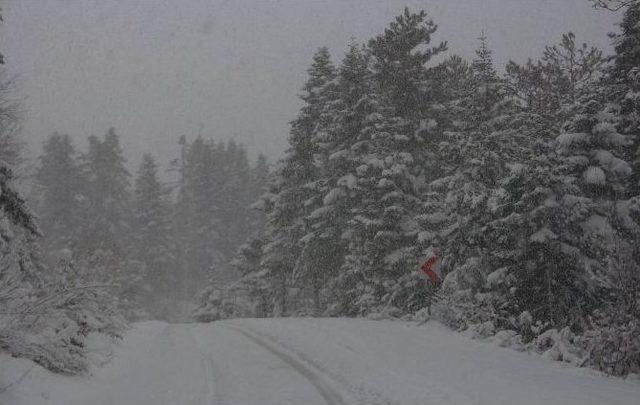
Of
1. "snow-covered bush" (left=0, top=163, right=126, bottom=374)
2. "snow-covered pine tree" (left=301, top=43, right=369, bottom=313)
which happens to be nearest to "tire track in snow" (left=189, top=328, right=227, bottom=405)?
"snow-covered bush" (left=0, top=163, right=126, bottom=374)

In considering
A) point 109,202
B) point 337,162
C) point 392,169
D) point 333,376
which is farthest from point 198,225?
point 333,376

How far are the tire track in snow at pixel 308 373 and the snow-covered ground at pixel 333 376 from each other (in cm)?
2

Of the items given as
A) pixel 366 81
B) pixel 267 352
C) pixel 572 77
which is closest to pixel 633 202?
pixel 267 352

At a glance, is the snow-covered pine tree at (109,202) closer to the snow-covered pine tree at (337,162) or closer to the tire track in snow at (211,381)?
the snow-covered pine tree at (337,162)

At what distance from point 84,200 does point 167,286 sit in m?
13.2

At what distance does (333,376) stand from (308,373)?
72cm

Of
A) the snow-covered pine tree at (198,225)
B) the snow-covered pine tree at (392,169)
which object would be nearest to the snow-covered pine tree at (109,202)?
the snow-covered pine tree at (198,225)

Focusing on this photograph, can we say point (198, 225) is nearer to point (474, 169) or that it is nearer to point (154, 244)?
point (154, 244)

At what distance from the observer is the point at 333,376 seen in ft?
37.2

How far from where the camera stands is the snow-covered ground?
8.79m

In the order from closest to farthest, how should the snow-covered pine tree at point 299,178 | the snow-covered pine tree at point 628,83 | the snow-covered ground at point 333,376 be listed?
the snow-covered ground at point 333,376
the snow-covered pine tree at point 628,83
the snow-covered pine tree at point 299,178

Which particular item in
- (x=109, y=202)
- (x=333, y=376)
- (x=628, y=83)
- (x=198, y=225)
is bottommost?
(x=333, y=376)

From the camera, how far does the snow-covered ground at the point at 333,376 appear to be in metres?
8.79

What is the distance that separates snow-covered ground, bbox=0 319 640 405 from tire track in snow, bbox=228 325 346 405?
0.07 ft
